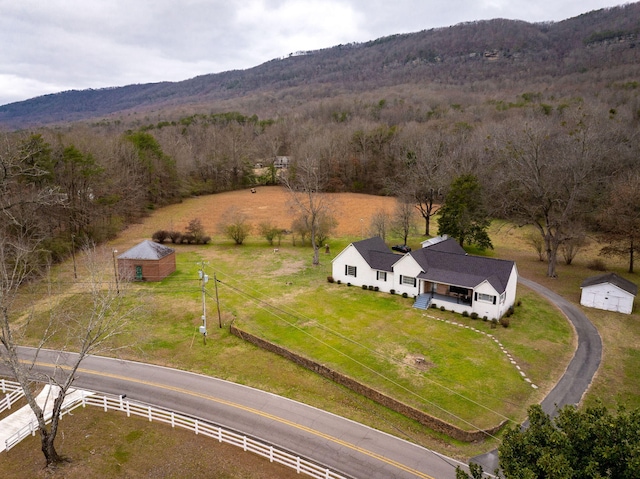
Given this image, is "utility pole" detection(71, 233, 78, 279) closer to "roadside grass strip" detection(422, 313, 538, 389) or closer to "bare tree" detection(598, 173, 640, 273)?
"roadside grass strip" detection(422, 313, 538, 389)

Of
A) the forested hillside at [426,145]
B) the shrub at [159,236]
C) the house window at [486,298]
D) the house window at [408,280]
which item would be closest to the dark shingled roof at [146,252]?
the forested hillside at [426,145]

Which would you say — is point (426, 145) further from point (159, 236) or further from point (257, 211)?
point (159, 236)

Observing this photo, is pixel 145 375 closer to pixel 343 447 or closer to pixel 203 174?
pixel 343 447

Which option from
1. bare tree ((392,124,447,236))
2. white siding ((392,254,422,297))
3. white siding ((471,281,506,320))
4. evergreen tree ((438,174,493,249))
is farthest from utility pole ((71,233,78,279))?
evergreen tree ((438,174,493,249))

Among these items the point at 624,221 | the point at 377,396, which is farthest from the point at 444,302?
the point at 624,221

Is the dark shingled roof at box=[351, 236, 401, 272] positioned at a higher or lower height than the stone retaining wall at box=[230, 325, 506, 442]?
higher

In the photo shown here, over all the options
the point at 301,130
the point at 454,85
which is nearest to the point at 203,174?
the point at 301,130
